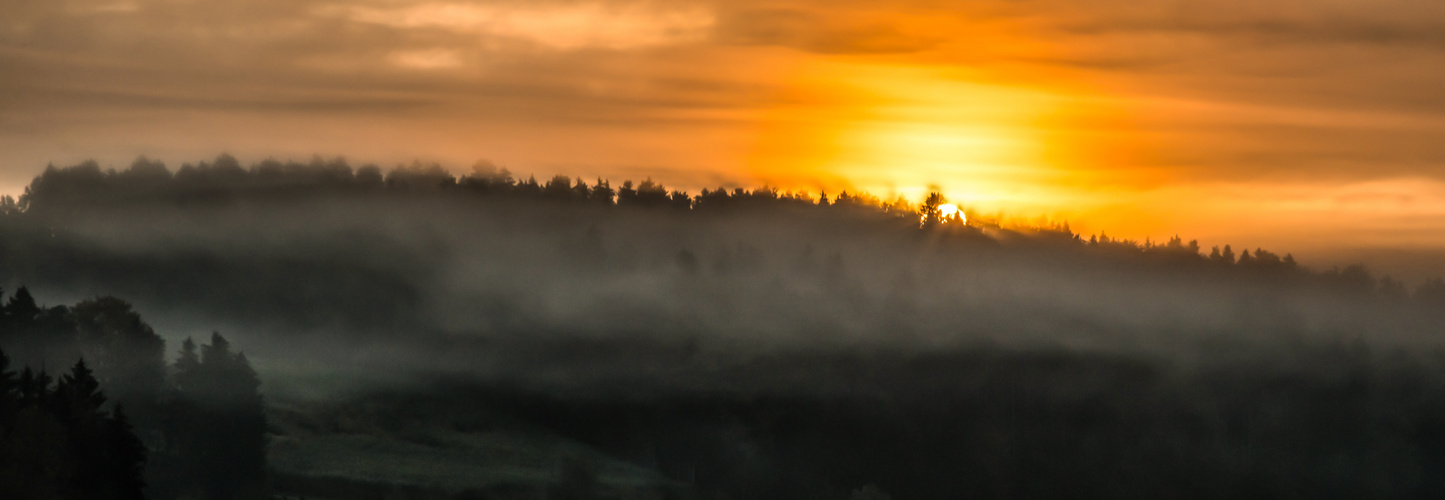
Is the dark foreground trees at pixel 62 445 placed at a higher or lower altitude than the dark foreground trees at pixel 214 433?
higher

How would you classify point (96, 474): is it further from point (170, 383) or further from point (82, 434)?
point (170, 383)

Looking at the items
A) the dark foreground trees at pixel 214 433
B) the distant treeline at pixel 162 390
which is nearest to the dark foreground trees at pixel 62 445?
the distant treeline at pixel 162 390

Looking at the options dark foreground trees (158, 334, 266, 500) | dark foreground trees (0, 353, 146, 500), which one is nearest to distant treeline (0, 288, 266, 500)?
dark foreground trees (158, 334, 266, 500)

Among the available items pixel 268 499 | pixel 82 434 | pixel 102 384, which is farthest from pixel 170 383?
pixel 82 434

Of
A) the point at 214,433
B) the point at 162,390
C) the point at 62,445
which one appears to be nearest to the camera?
the point at 62,445

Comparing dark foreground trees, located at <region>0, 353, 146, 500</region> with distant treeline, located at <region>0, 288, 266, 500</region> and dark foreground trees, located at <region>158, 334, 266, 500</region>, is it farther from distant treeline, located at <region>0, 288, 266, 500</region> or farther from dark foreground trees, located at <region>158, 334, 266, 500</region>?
dark foreground trees, located at <region>158, 334, 266, 500</region>

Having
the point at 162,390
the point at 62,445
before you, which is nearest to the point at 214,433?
the point at 162,390

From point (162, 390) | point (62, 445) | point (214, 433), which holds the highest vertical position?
point (62, 445)

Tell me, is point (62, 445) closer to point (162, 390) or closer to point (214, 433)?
point (214, 433)

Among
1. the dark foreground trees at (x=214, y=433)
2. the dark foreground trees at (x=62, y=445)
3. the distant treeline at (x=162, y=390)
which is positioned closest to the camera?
the dark foreground trees at (x=62, y=445)

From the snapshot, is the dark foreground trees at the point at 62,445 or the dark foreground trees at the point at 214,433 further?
the dark foreground trees at the point at 214,433

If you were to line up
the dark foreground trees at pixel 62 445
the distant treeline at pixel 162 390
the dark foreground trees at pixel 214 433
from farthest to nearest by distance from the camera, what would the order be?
the dark foreground trees at pixel 214 433, the distant treeline at pixel 162 390, the dark foreground trees at pixel 62 445

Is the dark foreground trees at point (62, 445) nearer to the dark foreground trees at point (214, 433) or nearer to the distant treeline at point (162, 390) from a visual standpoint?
the distant treeline at point (162, 390)

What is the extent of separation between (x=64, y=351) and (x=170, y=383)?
15617mm
